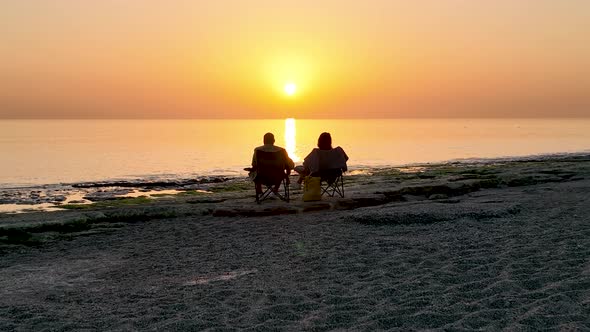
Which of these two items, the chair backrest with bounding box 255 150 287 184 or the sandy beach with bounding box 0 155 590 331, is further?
the chair backrest with bounding box 255 150 287 184

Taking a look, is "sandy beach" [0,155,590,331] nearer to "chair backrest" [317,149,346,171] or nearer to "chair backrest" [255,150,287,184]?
"chair backrest" [255,150,287,184]

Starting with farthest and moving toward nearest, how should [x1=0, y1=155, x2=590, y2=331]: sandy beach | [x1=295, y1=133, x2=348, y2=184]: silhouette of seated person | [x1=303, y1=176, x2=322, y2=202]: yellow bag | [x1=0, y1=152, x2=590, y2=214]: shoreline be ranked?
1. [x1=0, y1=152, x2=590, y2=214]: shoreline
2. [x1=295, y1=133, x2=348, y2=184]: silhouette of seated person
3. [x1=303, y1=176, x2=322, y2=202]: yellow bag
4. [x1=0, y1=155, x2=590, y2=331]: sandy beach

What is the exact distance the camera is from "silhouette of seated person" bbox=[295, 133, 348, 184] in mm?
13281

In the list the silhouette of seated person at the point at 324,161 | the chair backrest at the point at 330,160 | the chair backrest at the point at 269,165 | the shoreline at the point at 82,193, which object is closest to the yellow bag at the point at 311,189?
the silhouette of seated person at the point at 324,161

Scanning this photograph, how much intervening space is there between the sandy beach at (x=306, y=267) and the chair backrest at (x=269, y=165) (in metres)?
0.70

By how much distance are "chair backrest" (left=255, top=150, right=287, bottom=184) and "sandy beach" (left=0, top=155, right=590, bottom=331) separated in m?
0.70

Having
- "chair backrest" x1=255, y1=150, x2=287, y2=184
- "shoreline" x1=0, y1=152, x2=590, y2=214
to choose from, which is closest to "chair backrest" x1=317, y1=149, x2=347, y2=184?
"chair backrest" x1=255, y1=150, x2=287, y2=184

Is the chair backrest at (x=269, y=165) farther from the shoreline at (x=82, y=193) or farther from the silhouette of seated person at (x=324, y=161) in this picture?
the shoreline at (x=82, y=193)

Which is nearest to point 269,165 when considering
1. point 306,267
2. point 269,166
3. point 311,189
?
point 269,166

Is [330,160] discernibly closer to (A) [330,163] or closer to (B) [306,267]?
(A) [330,163]

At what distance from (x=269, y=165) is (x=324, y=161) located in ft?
4.63

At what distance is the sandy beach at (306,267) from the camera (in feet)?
18.0

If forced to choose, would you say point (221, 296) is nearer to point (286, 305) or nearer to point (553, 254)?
point (286, 305)

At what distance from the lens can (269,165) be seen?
13.2 meters
